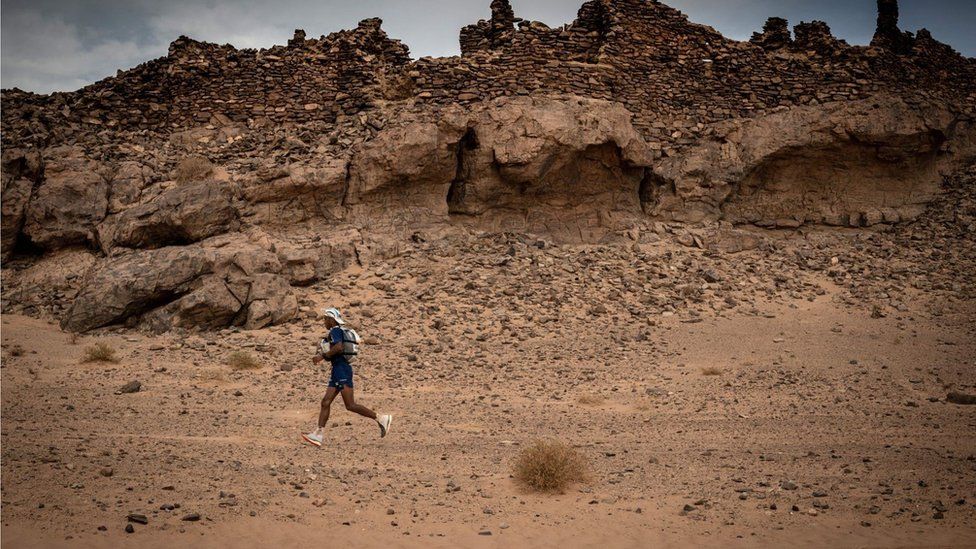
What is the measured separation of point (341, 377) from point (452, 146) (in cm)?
819

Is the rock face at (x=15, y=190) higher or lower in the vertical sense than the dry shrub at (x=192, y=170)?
lower

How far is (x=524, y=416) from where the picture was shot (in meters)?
9.02

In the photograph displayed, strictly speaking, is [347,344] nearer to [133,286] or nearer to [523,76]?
[133,286]

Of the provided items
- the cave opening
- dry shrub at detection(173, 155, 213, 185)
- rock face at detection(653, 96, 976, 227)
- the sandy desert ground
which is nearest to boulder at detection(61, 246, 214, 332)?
the sandy desert ground

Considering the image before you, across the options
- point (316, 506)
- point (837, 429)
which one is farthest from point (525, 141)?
point (316, 506)

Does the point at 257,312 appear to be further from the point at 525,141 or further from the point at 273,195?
the point at 525,141

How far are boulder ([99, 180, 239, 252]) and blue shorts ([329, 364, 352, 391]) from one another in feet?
23.5

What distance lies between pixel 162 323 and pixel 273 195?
3.34m

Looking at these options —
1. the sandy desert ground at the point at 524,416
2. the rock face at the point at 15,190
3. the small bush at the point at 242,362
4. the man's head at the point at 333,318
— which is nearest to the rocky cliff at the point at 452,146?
the rock face at the point at 15,190

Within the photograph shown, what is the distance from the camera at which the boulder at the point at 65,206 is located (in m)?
14.1

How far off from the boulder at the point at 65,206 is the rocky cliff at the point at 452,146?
0.11 feet

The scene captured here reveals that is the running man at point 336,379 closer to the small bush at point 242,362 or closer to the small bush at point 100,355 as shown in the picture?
the small bush at point 242,362

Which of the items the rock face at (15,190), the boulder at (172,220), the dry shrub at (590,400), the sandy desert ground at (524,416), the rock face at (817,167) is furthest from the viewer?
the rock face at (817,167)

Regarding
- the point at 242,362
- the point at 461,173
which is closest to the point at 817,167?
the point at 461,173
